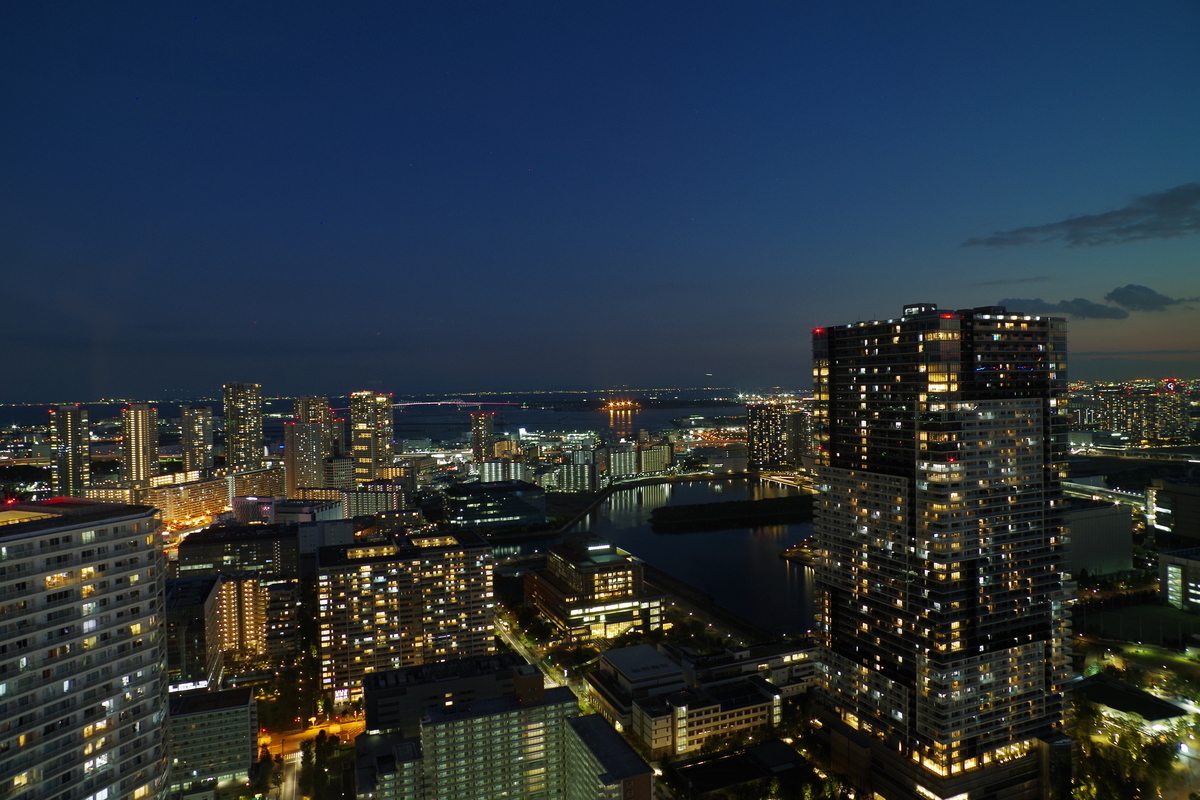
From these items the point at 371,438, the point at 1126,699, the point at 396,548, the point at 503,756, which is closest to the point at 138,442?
the point at 371,438

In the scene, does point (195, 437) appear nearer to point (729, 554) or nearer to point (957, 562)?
point (729, 554)

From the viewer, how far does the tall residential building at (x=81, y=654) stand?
150 inches

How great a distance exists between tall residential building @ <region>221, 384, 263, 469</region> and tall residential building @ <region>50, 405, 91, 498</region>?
6339 mm

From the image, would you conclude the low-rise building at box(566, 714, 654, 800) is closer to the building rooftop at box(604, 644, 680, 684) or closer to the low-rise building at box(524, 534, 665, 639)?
the building rooftop at box(604, 644, 680, 684)

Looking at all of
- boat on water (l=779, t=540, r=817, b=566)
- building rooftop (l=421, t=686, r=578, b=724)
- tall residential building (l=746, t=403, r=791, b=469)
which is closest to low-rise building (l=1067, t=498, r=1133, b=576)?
boat on water (l=779, t=540, r=817, b=566)

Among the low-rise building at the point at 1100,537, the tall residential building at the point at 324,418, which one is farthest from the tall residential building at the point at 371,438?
the low-rise building at the point at 1100,537

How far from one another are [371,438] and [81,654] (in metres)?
27.1

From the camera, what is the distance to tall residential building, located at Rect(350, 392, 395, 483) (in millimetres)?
29859

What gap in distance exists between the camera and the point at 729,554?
18234 millimetres

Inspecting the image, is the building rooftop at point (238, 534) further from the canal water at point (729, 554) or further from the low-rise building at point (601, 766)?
the low-rise building at point (601, 766)

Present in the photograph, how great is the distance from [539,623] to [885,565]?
744 cm

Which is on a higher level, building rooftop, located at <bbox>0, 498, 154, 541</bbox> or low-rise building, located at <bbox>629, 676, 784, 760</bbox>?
building rooftop, located at <bbox>0, 498, 154, 541</bbox>

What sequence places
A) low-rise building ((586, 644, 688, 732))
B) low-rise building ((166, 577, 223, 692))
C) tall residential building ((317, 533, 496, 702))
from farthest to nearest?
tall residential building ((317, 533, 496, 702)), low-rise building ((166, 577, 223, 692)), low-rise building ((586, 644, 688, 732))

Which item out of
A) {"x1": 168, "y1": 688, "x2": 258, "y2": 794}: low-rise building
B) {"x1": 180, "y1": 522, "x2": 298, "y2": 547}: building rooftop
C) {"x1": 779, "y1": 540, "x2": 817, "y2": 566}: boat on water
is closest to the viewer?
{"x1": 168, "y1": 688, "x2": 258, "y2": 794}: low-rise building
